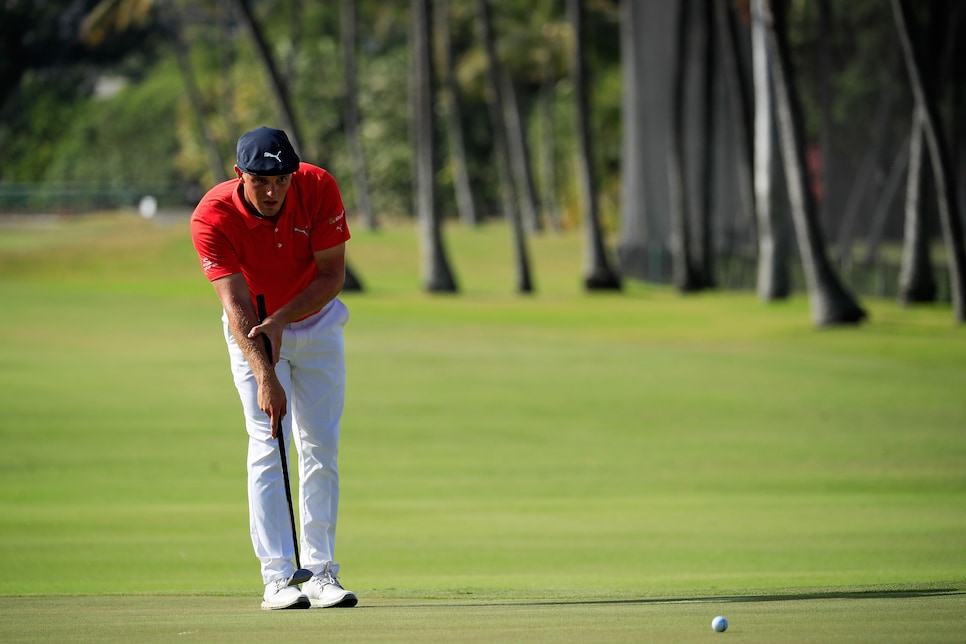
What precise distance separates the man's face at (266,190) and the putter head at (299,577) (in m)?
1.52

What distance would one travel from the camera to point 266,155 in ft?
22.3

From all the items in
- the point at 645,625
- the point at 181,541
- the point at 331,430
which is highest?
the point at 331,430

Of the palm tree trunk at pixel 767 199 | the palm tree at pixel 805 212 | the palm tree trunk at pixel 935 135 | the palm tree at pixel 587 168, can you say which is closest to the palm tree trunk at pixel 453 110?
the palm tree at pixel 587 168

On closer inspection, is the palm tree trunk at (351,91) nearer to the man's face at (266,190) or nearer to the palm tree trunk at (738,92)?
the palm tree trunk at (738,92)

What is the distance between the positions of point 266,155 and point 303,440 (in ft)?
4.24

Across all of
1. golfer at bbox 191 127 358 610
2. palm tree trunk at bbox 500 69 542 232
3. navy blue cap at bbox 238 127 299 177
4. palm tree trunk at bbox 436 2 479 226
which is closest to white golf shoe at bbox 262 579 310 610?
golfer at bbox 191 127 358 610

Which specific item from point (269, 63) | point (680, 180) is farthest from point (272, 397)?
point (680, 180)

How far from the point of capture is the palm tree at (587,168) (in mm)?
40375

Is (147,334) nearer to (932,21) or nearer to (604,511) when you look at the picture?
(932,21)

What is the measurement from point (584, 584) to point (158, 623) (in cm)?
302

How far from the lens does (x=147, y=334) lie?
31.5 metres

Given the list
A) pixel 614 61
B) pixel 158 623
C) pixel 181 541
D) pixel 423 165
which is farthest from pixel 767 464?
pixel 614 61

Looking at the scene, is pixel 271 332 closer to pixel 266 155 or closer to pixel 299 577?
pixel 266 155

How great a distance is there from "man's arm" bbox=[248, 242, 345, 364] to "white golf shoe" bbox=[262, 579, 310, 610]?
948 millimetres
